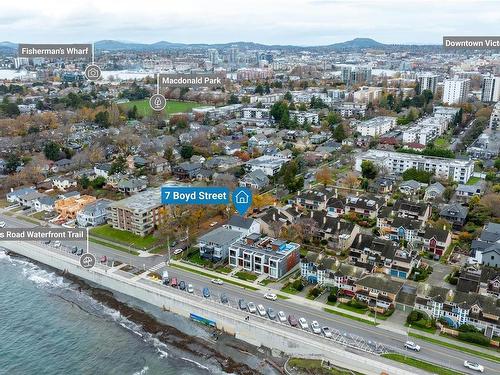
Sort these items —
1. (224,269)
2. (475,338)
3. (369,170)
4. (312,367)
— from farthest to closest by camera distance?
(369,170) → (224,269) → (475,338) → (312,367)

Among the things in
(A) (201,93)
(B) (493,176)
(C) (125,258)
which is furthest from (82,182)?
(A) (201,93)

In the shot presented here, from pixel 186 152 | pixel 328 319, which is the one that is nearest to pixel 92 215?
pixel 186 152

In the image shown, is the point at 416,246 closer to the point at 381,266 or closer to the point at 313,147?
the point at 381,266

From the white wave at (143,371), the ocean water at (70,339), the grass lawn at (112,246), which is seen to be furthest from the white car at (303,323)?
the grass lawn at (112,246)

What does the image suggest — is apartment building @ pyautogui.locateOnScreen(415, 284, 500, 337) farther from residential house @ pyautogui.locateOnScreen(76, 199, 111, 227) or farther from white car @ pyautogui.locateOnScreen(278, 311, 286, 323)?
residential house @ pyautogui.locateOnScreen(76, 199, 111, 227)

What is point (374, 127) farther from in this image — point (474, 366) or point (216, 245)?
point (474, 366)

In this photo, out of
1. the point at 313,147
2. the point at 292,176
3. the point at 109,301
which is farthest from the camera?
the point at 313,147

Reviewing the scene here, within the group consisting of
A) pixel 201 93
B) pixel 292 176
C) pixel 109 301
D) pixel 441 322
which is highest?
pixel 201 93
